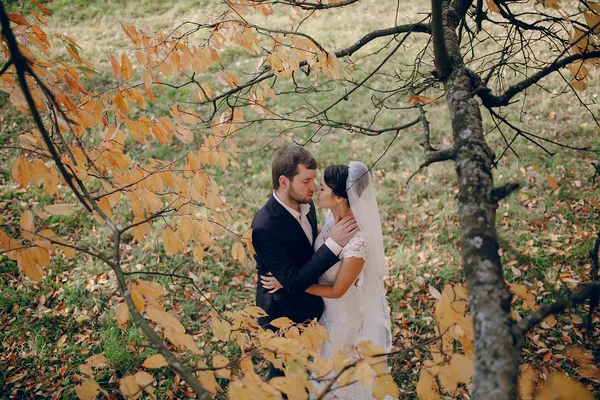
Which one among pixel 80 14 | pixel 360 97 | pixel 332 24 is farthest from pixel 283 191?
pixel 80 14

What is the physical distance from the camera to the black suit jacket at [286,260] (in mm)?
2807

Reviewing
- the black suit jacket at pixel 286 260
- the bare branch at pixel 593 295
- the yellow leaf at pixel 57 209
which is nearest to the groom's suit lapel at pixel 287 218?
the black suit jacket at pixel 286 260

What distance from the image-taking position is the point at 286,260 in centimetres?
292

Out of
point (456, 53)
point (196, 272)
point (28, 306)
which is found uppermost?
point (456, 53)

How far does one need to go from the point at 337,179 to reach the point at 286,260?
2.46 ft

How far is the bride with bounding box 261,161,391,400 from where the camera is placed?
2.89 metres

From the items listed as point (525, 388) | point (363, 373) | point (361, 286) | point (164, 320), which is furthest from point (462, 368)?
point (361, 286)

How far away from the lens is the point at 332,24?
10602 mm

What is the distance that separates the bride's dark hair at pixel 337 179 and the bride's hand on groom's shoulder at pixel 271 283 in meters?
0.87

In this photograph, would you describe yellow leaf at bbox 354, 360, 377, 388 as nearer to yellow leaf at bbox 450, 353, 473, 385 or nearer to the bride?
yellow leaf at bbox 450, 353, 473, 385

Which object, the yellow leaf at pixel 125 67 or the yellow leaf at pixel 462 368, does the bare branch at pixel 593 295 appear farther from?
the yellow leaf at pixel 125 67

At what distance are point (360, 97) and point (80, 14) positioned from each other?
9.34 m

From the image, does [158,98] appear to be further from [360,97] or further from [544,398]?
[544,398]

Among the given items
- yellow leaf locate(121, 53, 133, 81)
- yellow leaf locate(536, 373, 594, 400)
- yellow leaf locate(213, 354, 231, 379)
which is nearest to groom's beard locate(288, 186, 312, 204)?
yellow leaf locate(121, 53, 133, 81)
